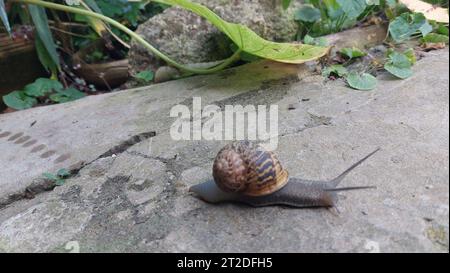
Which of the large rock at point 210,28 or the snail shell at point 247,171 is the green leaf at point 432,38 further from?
the snail shell at point 247,171

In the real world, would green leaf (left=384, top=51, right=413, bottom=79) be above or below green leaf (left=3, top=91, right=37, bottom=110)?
above

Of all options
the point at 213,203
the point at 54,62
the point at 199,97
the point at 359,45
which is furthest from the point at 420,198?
the point at 54,62

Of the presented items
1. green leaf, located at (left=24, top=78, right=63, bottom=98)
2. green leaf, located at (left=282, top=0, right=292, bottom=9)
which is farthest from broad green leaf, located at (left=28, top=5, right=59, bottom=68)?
green leaf, located at (left=282, top=0, right=292, bottom=9)

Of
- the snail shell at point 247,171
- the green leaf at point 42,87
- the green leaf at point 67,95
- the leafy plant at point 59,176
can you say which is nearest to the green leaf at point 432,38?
the snail shell at point 247,171

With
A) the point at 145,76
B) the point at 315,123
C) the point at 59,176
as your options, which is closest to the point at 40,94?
the point at 145,76

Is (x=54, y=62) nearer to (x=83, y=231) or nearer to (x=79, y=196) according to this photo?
(x=79, y=196)

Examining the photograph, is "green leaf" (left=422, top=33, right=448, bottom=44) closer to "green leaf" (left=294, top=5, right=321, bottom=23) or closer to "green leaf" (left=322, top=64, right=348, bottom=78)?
"green leaf" (left=322, top=64, right=348, bottom=78)
